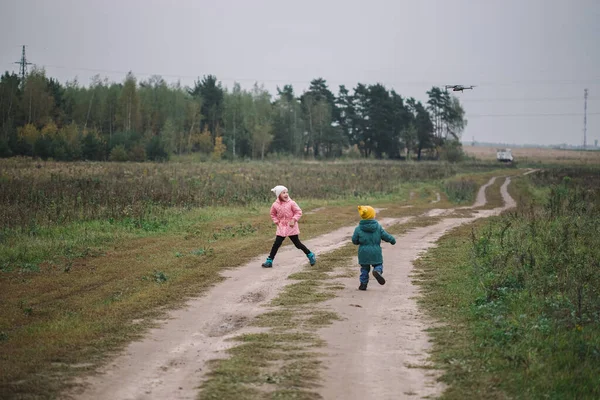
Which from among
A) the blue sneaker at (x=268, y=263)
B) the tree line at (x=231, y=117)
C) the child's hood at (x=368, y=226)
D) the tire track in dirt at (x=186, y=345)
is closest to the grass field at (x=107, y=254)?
the tire track in dirt at (x=186, y=345)

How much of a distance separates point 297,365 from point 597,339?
4381mm

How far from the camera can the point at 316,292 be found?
513 inches

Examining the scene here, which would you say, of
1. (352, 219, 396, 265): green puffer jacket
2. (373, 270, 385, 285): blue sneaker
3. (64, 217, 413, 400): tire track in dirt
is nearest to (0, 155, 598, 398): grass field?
(64, 217, 413, 400): tire track in dirt

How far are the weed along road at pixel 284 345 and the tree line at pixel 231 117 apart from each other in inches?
2665

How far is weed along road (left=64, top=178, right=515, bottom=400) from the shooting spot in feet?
24.5

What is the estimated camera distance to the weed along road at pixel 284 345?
24.5 feet

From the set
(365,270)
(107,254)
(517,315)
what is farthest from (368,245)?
(107,254)

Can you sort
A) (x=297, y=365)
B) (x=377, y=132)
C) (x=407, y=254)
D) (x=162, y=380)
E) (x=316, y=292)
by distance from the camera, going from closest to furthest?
(x=162, y=380), (x=297, y=365), (x=316, y=292), (x=407, y=254), (x=377, y=132)

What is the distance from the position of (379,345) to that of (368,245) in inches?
173

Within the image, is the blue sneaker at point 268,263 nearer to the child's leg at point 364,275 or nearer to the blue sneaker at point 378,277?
the child's leg at point 364,275

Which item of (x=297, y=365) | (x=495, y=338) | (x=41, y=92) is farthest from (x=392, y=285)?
(x=41, y=92)

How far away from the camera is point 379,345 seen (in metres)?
9.34

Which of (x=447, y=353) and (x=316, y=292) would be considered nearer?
(x=447, y=353)

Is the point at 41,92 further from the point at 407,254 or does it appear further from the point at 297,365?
the point at 297,365
